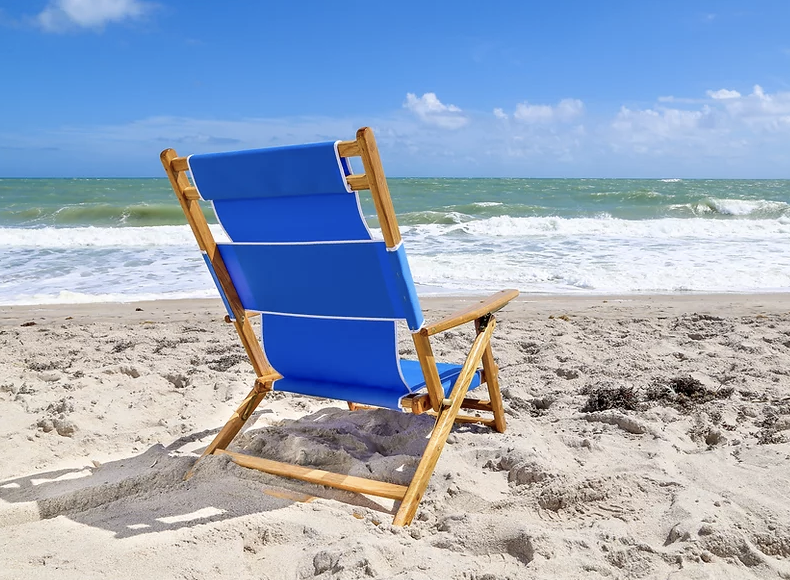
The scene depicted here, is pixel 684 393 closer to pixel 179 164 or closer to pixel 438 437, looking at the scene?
pixel 438 437

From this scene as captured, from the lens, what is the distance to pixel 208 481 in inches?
98.2

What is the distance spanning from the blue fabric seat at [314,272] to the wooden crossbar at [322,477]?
0.91ft

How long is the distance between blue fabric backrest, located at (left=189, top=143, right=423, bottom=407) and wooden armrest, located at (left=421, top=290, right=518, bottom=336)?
0.20 feet

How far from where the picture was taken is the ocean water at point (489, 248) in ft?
25.0

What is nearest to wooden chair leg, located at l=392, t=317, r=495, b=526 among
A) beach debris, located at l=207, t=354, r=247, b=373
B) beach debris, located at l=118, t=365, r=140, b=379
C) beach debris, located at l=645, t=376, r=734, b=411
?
beach debris, located at l=645, t=376, r=734, b=411

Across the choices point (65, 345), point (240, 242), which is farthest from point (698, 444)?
point (65, 345)

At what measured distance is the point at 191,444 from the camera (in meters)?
2.91

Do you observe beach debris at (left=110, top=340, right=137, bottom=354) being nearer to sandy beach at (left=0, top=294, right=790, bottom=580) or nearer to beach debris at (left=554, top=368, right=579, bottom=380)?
sandy beach at (left=0, top=294, right=790, bottom=580)

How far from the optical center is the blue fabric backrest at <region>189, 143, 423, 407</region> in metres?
2.18

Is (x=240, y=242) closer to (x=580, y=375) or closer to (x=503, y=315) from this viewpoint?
(x=580, y=375)

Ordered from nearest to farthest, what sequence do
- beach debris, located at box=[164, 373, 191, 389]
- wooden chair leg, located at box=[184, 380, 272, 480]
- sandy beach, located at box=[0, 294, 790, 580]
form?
sandy beach, located at box=[0, 294, 790, 580]
wooden chair leg, located at box=[184, 380, 272, 480]
beach debris, located at box=[164, 373, 191, 389]

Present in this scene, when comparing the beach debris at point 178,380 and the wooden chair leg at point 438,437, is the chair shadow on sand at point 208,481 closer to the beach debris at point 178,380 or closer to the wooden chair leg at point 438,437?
the wooden chair leg at point 438,437

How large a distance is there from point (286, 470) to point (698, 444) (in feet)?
5.31

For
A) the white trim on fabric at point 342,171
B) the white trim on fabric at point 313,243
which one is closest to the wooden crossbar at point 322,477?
the white trim on fabric at point 313,243
